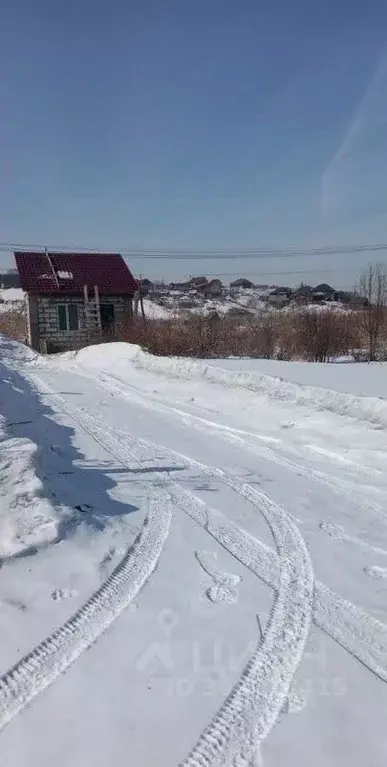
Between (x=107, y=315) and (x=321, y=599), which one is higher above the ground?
(x=107, y=315)

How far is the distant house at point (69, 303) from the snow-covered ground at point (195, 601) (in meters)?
22.0

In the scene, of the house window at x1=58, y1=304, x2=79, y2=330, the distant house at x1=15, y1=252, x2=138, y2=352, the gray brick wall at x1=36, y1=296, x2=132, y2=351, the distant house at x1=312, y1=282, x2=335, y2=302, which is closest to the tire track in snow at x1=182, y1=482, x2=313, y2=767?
the distant house at x1=15, y1=252, x2=138, y2=352

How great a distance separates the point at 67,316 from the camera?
99.1ft

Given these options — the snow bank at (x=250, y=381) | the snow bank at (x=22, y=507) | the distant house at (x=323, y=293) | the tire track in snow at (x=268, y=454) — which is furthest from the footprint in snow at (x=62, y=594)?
the distant house at (x=323, y=293)

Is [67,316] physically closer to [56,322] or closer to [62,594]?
[56,322]

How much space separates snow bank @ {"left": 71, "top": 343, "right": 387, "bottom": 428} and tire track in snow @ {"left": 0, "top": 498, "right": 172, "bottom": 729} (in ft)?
16.4

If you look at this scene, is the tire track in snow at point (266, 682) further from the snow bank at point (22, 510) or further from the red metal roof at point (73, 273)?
the red metal roof at point (73, 273)

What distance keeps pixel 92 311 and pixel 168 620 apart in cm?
2745

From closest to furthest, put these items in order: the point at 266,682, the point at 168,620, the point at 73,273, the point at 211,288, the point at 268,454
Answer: the point at 266,682
the point at 168,620
the point at 268,454
the point at 73,273
the point at 211,288

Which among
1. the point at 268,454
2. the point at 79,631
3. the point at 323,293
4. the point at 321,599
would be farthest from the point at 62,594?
the point at 323,293

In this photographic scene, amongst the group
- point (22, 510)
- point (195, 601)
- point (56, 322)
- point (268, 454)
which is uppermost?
point (56, 322)

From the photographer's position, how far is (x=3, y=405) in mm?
11367

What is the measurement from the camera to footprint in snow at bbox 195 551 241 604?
3793 millimetres

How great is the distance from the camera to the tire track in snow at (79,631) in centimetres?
278
